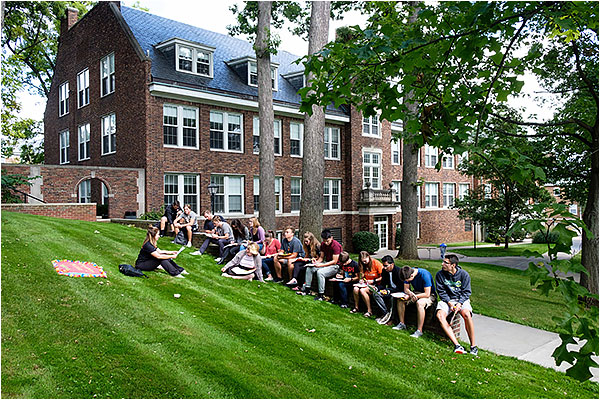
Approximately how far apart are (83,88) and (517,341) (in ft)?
87.7

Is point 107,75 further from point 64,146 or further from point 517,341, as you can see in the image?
point 517,341

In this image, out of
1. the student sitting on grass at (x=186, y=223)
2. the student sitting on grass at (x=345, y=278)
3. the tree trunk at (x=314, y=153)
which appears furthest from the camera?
the tree trunk at (x=314, y=153)

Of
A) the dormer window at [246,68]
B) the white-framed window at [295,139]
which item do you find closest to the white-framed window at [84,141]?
the dormer window at [246,68]

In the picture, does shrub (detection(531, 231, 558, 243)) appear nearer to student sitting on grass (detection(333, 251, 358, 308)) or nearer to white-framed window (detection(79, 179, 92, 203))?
student sitting on grass (detection(333, 251, 358, 308))

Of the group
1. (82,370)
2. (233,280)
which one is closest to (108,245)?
(233,280)

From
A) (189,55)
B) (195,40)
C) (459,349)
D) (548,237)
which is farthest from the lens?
(195,40)

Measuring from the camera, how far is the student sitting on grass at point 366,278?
10102 mm

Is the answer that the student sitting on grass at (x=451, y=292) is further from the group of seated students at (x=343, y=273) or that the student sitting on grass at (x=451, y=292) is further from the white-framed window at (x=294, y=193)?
the white-framed window at (x=294, y=193)

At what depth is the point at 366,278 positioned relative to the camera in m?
10.3

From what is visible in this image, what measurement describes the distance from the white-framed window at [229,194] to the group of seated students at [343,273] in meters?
9.77

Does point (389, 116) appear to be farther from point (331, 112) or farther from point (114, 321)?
point (331, 112)

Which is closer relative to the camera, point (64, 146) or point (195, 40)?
point (195, 40)

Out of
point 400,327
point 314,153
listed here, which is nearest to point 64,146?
point 314,153

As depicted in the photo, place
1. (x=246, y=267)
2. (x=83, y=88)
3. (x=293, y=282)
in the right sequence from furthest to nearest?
(x=83, y=88), (x=246, y=267), (x=293, y=282)
